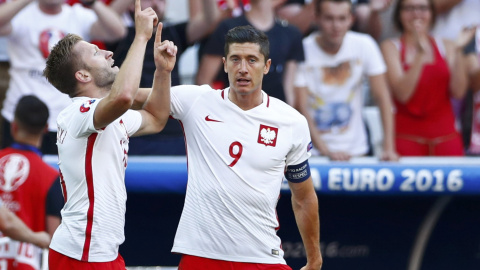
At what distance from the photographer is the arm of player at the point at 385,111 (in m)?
7.39

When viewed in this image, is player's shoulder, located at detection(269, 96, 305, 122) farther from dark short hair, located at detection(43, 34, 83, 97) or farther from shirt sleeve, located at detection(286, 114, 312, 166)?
dark short hair, located at detection(43, 34, 83, 97)

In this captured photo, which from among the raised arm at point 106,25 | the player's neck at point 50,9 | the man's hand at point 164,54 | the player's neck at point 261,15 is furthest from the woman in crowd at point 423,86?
the man's hand at point 164,54

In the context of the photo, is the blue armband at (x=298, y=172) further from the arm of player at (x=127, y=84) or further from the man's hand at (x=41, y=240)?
the man's hand at (x=41, y=240)

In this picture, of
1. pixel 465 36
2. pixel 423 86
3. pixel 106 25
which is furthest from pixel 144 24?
pixel 465 36

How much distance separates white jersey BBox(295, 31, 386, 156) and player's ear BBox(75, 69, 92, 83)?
3.30 meters

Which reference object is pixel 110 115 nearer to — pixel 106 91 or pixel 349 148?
A: pixel 106 91

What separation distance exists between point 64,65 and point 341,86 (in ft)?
11.9

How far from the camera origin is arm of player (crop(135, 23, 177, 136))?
15.4 ft

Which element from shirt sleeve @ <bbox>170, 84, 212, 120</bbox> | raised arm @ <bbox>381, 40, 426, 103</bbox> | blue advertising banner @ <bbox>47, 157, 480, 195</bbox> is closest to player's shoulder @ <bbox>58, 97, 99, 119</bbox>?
shirt sleeve @ <bbox>170, 84, 212, 120</bbox>

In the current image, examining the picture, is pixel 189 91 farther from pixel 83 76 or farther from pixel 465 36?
pixel 465 36

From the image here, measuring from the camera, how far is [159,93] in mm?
4832

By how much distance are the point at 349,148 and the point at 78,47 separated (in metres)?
3.66

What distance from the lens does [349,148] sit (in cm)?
771

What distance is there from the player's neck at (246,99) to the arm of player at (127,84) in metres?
0.82
